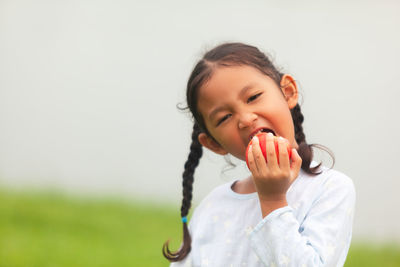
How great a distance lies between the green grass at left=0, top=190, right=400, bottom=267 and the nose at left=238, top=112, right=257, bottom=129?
298 cm

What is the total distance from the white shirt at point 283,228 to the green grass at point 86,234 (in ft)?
8.46

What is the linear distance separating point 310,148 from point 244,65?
0.42 meters

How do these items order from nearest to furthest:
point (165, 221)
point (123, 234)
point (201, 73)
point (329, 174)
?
point (329, 174) < point (201, 73) < point (123, 234) < point (165, 221)

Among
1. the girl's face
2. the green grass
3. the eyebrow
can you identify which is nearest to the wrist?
the girl's face

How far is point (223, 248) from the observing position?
6.67 feet

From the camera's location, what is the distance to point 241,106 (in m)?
1.94

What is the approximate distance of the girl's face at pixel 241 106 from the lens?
194 centimetres

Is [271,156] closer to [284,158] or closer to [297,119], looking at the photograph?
[284,158]

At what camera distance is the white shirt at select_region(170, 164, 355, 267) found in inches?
66.4

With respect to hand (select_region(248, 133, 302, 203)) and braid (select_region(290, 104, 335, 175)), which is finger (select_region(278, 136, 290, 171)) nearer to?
hand (select_region(248, 133, 302, 203))

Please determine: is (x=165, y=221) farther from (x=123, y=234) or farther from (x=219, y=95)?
(x=219, y=95)

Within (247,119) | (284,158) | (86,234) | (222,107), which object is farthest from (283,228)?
(86,234)

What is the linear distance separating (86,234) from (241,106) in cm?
367

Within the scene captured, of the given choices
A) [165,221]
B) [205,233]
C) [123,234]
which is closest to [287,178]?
[205,233]
